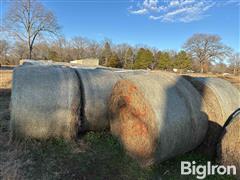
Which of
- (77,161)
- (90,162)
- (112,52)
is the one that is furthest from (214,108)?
(112,52)

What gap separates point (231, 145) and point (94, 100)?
2.61 metres

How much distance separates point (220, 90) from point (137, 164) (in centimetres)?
217

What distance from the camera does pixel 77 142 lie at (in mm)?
4375

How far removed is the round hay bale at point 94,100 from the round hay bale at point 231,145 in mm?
2299

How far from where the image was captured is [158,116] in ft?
→ 10.9

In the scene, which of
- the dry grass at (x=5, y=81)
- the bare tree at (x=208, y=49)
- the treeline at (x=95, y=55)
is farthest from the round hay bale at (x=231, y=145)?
the bare tree at (x=208, y=49)

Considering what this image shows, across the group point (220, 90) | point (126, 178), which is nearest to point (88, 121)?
point (126, 178)

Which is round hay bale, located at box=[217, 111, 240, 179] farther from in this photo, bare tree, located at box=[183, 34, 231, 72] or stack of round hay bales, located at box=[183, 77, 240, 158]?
bare tree, located at box=[183, 34, 231, 72]

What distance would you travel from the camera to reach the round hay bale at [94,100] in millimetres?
4547

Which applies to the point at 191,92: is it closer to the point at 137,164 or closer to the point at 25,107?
the point at 137,164

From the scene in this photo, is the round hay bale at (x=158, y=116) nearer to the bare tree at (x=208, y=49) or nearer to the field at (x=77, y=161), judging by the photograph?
the field at (x=77, y=161)

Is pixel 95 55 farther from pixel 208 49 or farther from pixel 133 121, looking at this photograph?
pixel 133 121

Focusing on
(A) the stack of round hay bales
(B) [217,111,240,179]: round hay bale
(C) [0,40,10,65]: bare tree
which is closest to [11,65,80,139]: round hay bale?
(A) the stack of round hay bales

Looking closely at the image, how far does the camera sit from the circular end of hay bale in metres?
3.46
